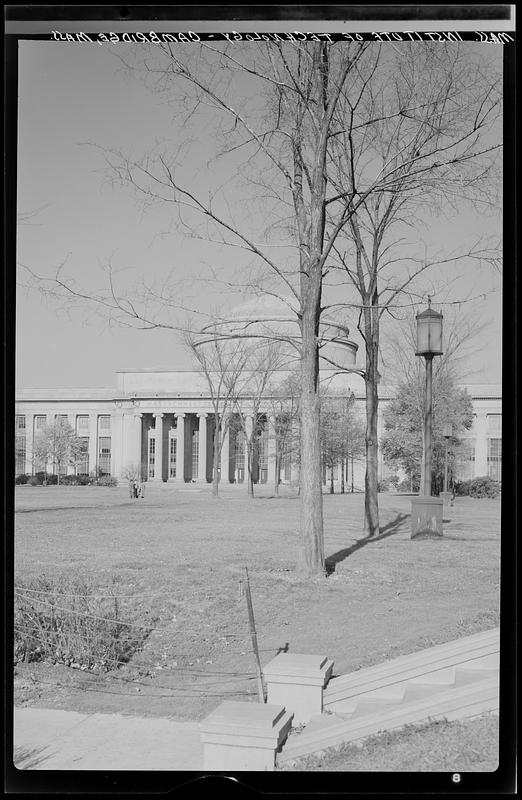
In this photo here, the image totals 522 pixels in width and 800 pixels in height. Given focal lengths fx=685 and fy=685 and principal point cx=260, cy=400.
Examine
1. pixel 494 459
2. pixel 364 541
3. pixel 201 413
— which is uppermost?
pixel 201 413

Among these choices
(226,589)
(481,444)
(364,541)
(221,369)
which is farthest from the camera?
(221,369)

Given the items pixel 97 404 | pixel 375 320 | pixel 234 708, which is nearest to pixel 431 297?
pixel 375 320

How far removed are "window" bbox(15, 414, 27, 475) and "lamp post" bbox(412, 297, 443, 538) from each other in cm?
276

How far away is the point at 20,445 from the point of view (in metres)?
3.51

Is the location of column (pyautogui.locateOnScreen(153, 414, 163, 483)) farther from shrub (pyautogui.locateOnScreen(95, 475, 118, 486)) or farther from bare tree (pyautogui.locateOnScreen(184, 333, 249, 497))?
bare tree (pyautogui.locateOnScreen(184, 333, 249, 497))

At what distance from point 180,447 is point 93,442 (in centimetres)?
206

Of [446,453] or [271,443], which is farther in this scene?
[271,443]

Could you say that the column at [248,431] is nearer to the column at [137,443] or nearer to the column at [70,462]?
the column at [137,443]

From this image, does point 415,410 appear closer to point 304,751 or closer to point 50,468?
point 50,468

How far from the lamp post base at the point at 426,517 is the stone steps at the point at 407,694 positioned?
1959mm

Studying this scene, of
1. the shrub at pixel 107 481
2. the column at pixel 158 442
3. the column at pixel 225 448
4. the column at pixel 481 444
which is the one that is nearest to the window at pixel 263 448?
the column at pixel 225 448

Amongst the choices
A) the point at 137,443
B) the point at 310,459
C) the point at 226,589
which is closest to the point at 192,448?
the point at 137,443

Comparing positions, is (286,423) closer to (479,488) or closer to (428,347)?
(428,347)

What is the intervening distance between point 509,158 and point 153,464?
10.8ft
